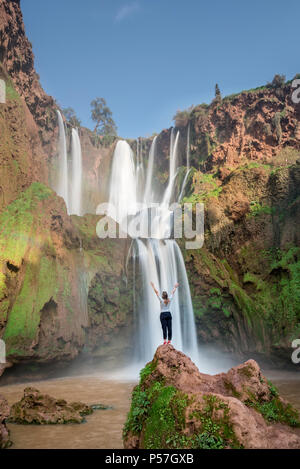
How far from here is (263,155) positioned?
25219 mm

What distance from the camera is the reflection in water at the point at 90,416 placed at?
6.26 metres

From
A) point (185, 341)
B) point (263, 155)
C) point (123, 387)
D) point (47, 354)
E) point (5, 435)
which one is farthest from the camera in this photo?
point (263, 155)

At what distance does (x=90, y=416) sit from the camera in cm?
814

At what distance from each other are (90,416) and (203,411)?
4.80 metres

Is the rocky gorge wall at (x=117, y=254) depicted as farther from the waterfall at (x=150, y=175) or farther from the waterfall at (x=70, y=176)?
the waterfall at (x=150, y=175)

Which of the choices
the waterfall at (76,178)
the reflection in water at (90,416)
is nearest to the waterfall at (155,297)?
the reflection in water at (90,416)

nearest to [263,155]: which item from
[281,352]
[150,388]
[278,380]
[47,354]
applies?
[281,352]

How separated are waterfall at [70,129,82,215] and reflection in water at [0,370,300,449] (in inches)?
772

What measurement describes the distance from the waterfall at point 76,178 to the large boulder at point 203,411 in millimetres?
27279

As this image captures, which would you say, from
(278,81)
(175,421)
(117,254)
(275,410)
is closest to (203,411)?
(175,421)

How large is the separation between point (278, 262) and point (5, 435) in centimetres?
1576

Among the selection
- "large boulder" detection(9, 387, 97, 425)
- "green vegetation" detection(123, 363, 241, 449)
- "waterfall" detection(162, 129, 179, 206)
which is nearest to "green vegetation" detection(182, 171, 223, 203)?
"waterfall" detection(162, 129, 179, 206)

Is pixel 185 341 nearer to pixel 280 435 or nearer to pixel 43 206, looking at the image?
pixel 43 206
